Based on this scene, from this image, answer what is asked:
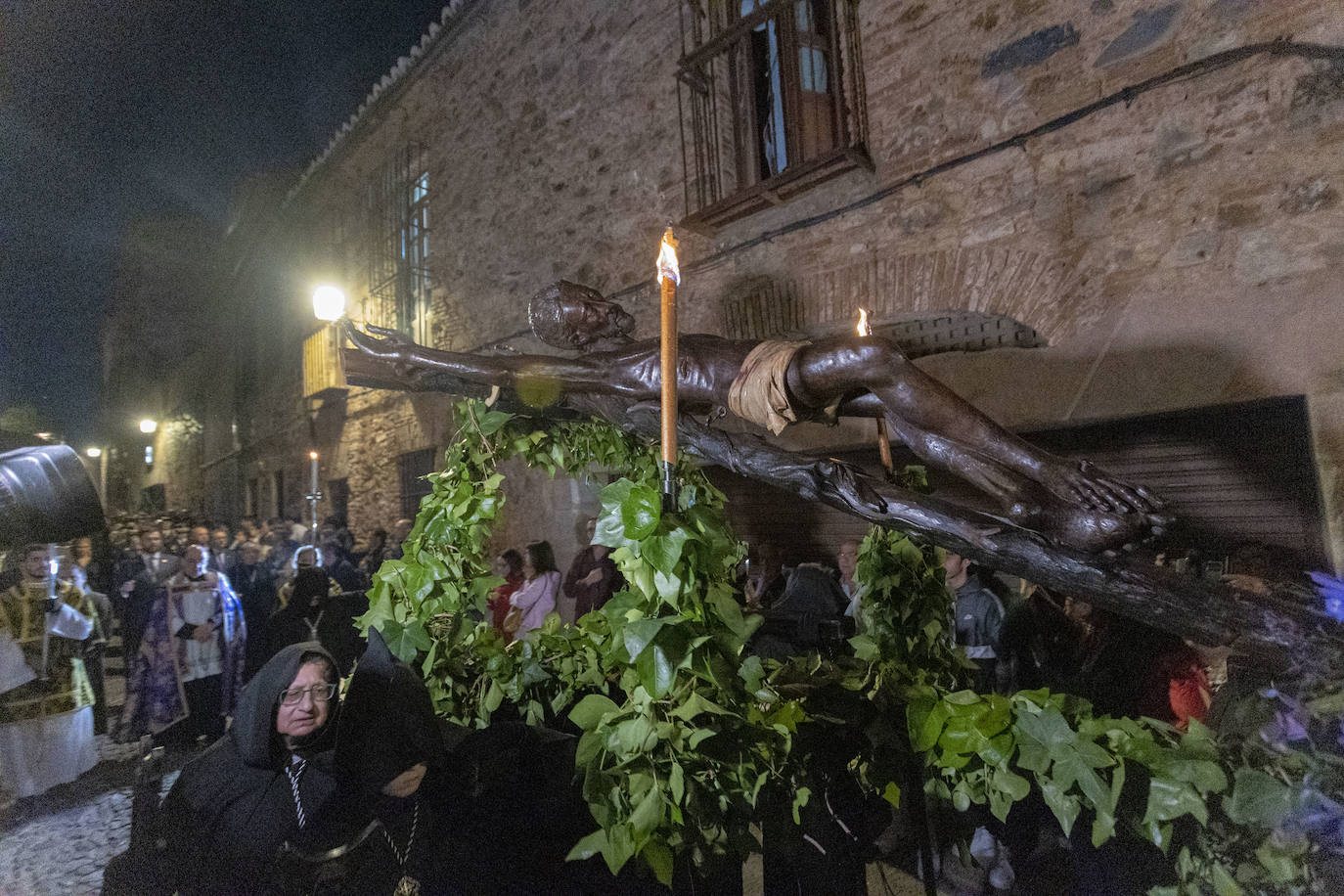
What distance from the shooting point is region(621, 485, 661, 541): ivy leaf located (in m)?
1.74

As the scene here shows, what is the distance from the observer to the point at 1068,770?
188 cm

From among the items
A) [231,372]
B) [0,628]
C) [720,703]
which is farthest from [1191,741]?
[231,372]

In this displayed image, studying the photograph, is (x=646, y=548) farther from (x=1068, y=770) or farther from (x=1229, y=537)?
(x=1229, y=537)

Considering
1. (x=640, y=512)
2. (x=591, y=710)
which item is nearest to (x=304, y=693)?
(x=591, y=710)

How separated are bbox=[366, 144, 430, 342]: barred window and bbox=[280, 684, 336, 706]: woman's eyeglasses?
8265 millimetres

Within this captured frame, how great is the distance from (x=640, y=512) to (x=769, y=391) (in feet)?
1.83

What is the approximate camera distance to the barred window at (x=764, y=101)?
5.20m

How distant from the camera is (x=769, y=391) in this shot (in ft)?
6.51

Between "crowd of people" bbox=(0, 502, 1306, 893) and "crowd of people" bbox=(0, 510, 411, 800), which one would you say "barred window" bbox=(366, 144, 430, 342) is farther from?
"crowd of people" bbox=(0, 510, 411, 800)

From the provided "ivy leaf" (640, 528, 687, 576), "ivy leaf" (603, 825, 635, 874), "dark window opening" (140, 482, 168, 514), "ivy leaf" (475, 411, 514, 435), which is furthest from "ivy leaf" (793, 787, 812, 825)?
"dark window opening" (140, 482, 168, 514)

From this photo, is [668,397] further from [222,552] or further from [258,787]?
[222,552]

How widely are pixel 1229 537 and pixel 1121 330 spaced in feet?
4.28

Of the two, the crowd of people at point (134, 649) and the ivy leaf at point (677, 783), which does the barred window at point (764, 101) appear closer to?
the ivy leaf at point (677, 783)

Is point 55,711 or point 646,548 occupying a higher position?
point 646,548
